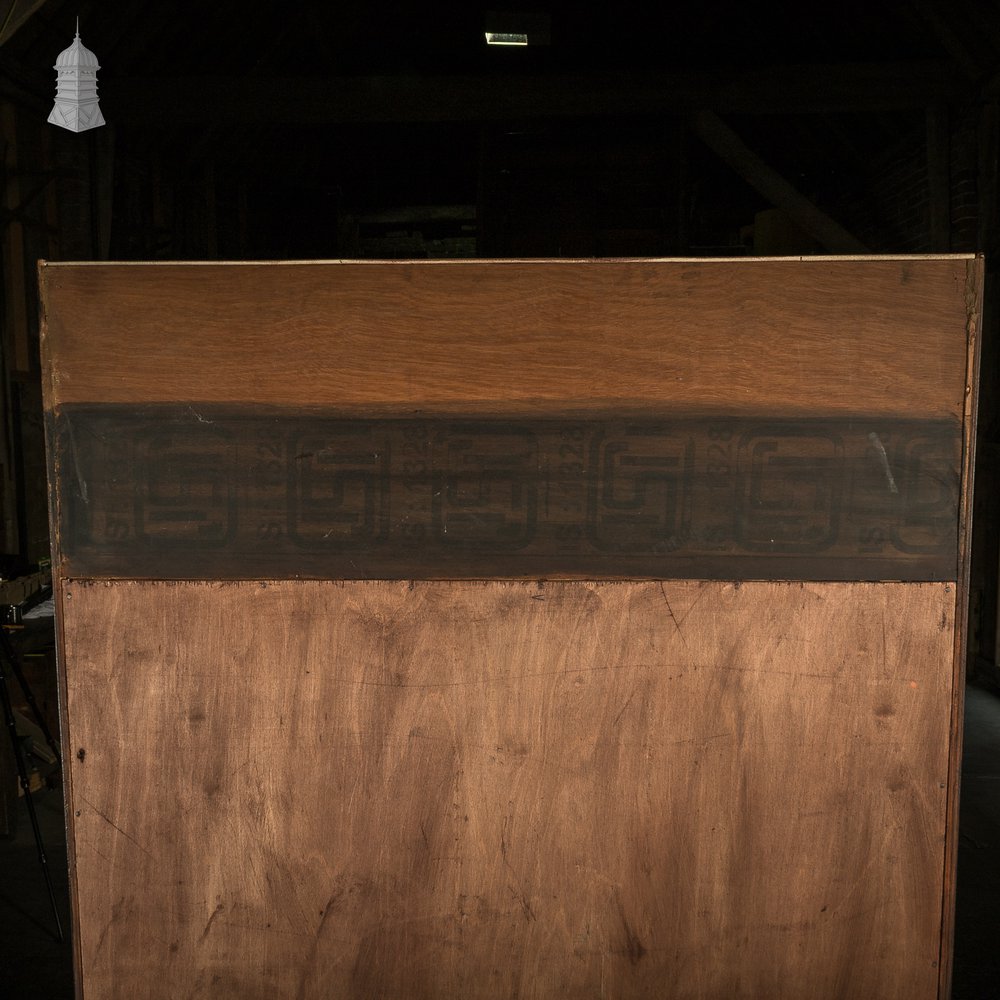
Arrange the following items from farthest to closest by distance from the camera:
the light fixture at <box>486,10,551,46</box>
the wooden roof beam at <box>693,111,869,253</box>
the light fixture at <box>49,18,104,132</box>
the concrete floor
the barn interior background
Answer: the light fixture at <box>486,10,551,46</box> → the wooden roof beam at <box>693,111,869,253</box> → the barn interior background → the light fixture at <box>49,18,104,132</box> → the concrete floor

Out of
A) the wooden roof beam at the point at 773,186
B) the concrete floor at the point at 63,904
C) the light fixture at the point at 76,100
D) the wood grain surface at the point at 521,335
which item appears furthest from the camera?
the wooden roof beam at the point at 773,186

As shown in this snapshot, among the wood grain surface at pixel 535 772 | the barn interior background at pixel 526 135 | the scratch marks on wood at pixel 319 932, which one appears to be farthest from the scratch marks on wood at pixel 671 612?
the barn interior background at pixel 526 135

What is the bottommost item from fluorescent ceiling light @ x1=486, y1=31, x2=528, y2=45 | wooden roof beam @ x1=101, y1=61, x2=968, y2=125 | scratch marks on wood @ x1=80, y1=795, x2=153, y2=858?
scratch marks on wood @ x1=80, y1=795, x2=153, y2=858

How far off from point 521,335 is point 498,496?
25 cm

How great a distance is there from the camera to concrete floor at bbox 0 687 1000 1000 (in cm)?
232

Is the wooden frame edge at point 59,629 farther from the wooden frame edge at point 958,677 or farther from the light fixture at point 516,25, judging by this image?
the light fixture at point 516,25

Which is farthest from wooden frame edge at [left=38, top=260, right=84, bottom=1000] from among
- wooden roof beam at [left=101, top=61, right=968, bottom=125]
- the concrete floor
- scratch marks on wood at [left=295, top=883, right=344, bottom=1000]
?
wooden roof beam at [left=101, top=61, right=968, bottom=125]

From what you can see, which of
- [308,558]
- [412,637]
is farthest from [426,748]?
[308,558]

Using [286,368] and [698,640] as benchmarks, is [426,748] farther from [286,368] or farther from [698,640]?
[286,368]

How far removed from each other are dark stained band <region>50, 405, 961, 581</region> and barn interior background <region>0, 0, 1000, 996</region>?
1968mm

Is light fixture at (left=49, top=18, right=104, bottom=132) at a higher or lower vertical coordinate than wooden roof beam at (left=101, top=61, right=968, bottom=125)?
lower

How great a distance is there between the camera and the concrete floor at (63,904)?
232 cm

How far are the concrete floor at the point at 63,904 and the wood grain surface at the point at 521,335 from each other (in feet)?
6.23

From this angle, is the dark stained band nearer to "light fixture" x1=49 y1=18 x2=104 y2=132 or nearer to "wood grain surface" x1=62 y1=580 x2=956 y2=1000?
"wood grain surface" x1=62 y1=580 x2=956 y2=1000
